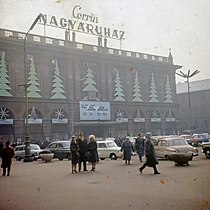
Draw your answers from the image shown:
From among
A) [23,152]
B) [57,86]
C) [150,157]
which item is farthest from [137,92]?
[150,157]

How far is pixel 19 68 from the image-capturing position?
113 feet

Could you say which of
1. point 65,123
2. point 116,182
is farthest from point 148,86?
point 116,182

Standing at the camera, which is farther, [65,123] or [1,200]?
[65,123]

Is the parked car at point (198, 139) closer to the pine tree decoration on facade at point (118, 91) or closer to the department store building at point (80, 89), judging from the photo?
the department store building at point (80, 89)

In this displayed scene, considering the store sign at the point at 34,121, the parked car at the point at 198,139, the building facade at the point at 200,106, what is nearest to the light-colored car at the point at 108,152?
the parked car at the point at 198,139

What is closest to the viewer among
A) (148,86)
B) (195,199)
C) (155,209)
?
(155,209)

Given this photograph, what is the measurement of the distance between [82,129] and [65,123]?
2.04 metres

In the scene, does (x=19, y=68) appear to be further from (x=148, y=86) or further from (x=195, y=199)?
(x=195, y=199)

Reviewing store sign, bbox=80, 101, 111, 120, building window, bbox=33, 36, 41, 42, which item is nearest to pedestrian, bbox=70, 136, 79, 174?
store sign, bbox=80, 101, 111, 120

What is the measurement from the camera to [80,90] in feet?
129

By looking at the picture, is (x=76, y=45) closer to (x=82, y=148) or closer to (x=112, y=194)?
(x=82, y=148)

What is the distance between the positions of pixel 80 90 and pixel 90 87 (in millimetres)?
1242

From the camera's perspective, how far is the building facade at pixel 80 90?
33.9 m

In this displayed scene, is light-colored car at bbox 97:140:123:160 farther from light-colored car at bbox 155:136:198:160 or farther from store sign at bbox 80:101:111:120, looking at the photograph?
store sign at bbox 80:101:111:120
